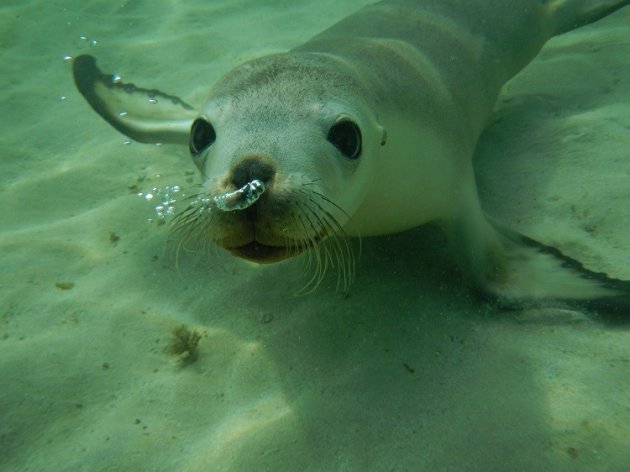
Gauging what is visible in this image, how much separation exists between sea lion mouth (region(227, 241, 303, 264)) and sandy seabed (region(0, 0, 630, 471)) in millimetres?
642

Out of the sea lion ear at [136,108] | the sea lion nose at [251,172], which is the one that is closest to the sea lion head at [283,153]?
the sea lion nose at [251,172]

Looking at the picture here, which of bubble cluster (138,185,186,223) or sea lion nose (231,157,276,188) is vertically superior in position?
sea lion nose (231,157,276,188)

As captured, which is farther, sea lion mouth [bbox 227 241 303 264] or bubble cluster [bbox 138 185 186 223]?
bubble cluster [bbox 138 185 186 223]

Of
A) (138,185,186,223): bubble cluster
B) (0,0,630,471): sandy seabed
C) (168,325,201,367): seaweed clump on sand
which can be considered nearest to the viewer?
(0,0,630,471): sandy seabed

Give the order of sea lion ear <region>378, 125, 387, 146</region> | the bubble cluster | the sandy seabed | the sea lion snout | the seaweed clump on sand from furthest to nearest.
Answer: the bubble cluster, the seaweed clump on sand, sea lion ear <region>378, 125, 387, 146</region>, the sandy seabed, the sea lion snout

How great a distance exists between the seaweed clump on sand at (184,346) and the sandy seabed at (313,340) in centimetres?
4

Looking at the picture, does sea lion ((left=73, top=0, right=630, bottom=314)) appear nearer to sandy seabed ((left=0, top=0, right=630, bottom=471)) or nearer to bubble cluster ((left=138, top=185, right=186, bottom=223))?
sandy seabed ((left=0, top=0, right=630, bottom=471))

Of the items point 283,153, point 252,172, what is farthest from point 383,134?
point 252,172

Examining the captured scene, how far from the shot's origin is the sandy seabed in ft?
5.93

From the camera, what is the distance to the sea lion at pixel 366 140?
161 cm

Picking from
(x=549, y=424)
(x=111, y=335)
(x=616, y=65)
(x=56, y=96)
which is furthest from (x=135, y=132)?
(x=616, y=65)

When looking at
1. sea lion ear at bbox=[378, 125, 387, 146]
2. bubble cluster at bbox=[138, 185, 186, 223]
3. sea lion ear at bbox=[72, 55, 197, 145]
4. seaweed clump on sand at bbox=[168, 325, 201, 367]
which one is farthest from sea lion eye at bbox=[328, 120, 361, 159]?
sea lion ear at bbox=[72, 55, 197, 145]

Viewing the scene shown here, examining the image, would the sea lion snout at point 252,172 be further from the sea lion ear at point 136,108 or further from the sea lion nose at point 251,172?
the sea lion ear at point 136,108

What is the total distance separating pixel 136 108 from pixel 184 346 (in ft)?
6.93
